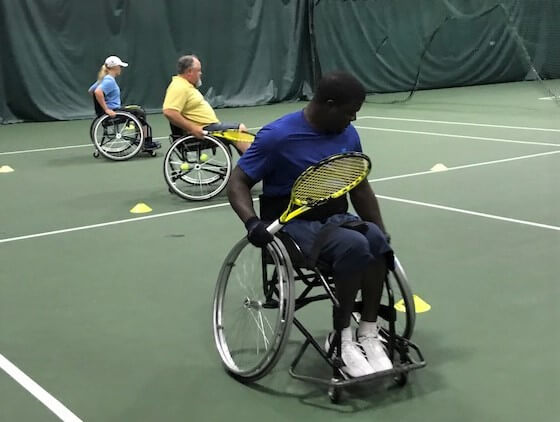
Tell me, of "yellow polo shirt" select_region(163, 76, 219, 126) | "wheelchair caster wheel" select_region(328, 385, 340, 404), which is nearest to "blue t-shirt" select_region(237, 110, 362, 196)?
"wheelchair caster wheel" select_region(328, 385, 340, 404)

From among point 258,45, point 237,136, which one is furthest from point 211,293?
point 258,45

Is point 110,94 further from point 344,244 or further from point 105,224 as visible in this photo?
point 344,244

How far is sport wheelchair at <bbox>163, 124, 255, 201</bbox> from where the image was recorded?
234 inches

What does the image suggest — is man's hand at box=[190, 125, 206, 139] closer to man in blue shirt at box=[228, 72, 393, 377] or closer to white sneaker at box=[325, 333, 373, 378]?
man in blue shirt at box=[228, 72, 393, 377]

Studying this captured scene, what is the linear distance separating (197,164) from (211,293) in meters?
2.45

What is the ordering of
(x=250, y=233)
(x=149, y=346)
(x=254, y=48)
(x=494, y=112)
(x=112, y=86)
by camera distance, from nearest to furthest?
(x=250, y=233) → (x=149, y=346) → (x=112, y=86) → (x=494, y=112) → (x=254, y=48)

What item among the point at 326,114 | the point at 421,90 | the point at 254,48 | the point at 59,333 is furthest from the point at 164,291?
the point at 421,90

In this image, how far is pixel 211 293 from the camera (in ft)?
12.5

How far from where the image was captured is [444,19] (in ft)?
50.6

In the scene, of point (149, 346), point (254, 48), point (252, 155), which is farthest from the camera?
point (254, 48)

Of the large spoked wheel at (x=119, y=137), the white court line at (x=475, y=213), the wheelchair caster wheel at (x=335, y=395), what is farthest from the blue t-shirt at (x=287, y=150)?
the large spoked wheel at (x=119, y=137)

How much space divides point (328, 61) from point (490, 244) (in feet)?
33.2

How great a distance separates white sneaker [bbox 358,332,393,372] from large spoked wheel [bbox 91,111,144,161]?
5560 millimetres

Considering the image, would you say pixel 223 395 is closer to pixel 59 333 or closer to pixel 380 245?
pixel 380 245
